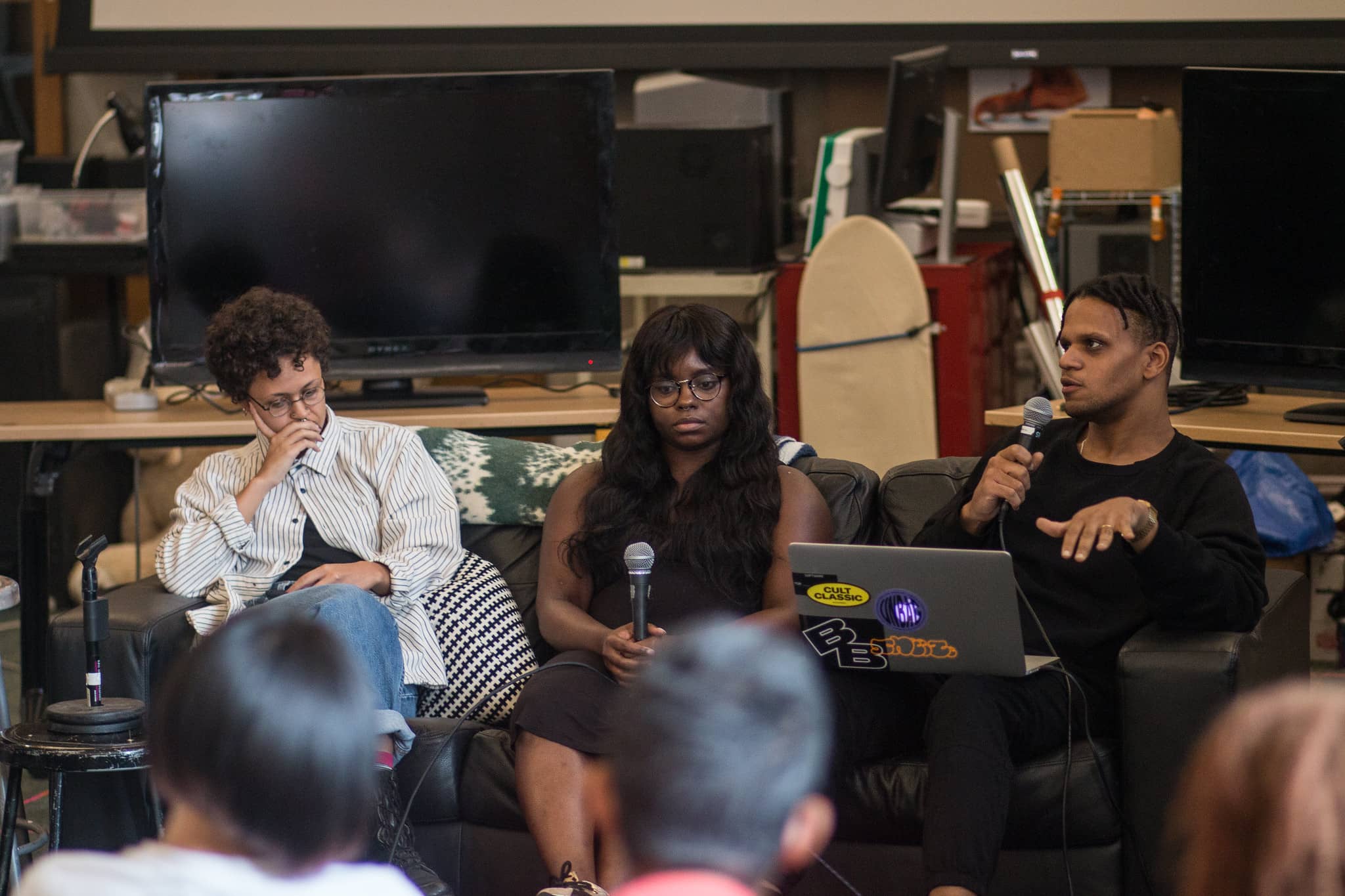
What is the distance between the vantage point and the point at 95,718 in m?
2.32

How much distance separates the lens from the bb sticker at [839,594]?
235cm

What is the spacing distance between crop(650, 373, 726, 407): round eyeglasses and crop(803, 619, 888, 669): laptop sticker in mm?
437

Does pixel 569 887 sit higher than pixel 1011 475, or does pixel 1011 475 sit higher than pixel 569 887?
pixel 1011 475

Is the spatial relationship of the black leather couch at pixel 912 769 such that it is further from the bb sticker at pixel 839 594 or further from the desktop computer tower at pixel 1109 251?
the desktop computer tower at pixel 1109 251

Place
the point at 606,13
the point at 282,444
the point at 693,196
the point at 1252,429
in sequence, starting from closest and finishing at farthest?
1. the point at 282,444
2. the point at 1252,429
3. the point at 693,196
4. the point at 606,13

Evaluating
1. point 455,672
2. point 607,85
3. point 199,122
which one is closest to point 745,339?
point 455,672

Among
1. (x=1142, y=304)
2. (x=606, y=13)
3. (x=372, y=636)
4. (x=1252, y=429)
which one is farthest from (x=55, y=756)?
(x=606, y=13)

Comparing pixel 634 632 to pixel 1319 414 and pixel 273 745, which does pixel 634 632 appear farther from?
pixel 1319 414

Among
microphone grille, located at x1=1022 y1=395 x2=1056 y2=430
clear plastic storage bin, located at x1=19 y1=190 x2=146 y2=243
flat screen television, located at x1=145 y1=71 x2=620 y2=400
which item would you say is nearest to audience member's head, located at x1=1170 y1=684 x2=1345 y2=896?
microphone grille, located at x1=1022 y1=395 x2=1056 y2=430

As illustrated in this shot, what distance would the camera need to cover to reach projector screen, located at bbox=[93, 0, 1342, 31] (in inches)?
187

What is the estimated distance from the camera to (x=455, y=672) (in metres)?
2.75

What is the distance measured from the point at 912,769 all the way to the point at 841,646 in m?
0.21

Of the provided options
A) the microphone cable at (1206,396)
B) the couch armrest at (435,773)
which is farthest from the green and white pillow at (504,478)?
the microphone cable at (1206,396)

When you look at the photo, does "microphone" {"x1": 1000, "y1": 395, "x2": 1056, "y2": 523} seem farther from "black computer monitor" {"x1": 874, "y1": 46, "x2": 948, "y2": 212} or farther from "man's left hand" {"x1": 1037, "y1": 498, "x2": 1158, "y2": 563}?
"black computer monitor" {"x1": 874, "y1": 46, "x2": 948, "y2": 212}
